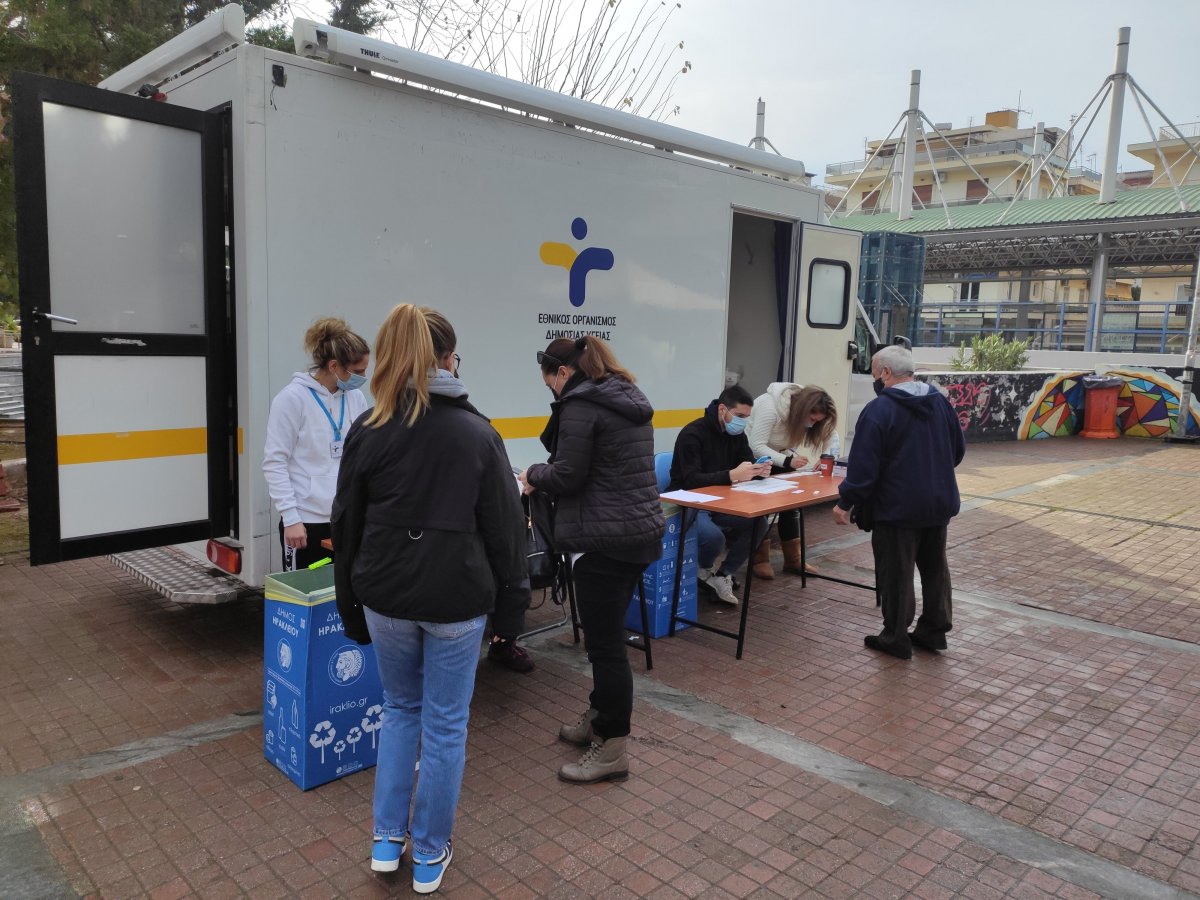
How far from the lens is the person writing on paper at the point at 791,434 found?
220 inches

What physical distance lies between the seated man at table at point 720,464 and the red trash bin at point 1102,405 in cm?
1323

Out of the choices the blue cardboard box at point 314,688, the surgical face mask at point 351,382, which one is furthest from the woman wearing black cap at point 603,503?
the surgical face mask at point 351,382

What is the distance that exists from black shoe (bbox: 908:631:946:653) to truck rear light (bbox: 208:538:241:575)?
12.3 ft

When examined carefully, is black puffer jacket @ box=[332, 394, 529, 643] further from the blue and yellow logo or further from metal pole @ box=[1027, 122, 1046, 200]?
metal pole @ box=[1027, 122, 1046, 200]

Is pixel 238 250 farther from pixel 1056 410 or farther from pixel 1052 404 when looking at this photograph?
pixel 1056 410

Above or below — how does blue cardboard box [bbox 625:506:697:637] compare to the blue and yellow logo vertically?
below

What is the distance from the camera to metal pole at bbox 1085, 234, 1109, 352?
22.7 meters

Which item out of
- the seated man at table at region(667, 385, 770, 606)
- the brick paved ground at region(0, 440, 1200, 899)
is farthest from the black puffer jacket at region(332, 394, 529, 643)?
the seated man at table at region(667, 385, 770, 606)

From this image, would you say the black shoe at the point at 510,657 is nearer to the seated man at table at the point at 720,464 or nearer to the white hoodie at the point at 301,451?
the white hoodie at the point at 301,451

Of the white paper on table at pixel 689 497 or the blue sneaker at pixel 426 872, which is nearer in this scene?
the blue sneaker at pixel 426 872

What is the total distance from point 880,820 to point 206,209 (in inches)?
155

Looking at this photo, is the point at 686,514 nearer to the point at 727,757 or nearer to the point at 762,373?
the point at 727,757

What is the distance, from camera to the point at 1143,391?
15883mm

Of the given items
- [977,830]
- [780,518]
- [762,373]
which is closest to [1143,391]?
[762,373]
